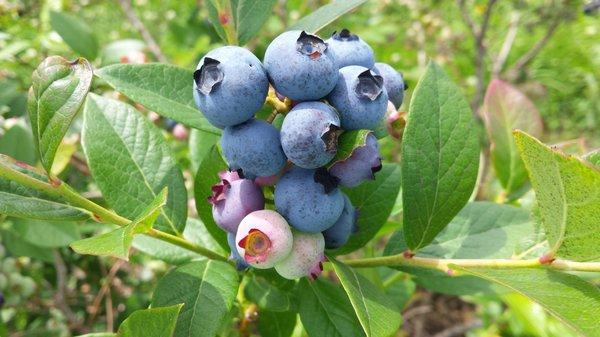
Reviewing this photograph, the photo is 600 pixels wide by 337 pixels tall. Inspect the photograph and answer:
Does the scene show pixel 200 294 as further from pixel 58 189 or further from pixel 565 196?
pixel 565 196

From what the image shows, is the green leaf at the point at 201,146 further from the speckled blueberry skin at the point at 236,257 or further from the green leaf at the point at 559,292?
the green leaf at the point at 559,292

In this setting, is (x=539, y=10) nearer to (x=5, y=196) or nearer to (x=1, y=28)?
(x=1, y=28)

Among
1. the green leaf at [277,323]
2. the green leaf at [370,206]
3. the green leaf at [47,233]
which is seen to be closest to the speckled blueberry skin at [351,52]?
the green leaf at [370,206]

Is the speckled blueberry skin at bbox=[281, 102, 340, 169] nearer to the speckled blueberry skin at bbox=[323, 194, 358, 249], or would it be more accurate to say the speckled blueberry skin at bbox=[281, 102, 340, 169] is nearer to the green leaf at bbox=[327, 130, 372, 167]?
the green leaf at bbox=[327, 130, 372, 167]

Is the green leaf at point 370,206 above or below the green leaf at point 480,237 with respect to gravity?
above

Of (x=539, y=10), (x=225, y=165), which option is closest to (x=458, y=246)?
(x=225, y=165)

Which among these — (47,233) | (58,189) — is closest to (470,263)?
(58,189)
